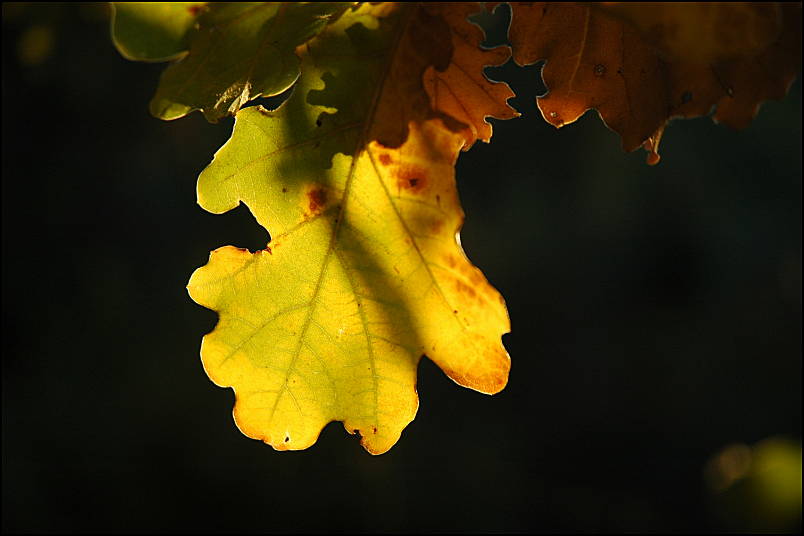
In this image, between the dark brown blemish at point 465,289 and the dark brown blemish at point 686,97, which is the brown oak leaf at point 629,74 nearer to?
the dark brown blemish at point 686,97

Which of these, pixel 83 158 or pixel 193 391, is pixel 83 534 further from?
pixel 83 158

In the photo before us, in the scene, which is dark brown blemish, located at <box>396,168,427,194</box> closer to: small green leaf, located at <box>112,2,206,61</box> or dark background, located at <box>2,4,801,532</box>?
small green leaf, located at <box>112,2,206,61</box>

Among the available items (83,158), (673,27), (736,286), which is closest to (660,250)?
(736,286)

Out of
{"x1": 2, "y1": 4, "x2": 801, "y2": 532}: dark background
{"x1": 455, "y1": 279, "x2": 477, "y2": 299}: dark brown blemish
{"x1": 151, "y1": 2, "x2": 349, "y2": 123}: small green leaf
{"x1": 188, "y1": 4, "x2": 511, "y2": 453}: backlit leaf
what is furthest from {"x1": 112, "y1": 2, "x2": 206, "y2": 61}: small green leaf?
{"x1": 2, "y1": 4, "x2": 801, "y2": 532}: dark background

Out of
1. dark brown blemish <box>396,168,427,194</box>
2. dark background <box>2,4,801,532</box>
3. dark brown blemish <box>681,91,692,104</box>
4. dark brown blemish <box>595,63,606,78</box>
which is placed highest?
dark brown blemish <box>595,63,606,78</box>

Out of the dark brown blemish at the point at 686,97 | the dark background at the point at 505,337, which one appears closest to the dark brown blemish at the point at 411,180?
the dark brown blemish at the point at 686,97

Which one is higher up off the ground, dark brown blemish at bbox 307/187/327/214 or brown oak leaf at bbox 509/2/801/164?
brown oak leaf at bbox 509/2/801/164

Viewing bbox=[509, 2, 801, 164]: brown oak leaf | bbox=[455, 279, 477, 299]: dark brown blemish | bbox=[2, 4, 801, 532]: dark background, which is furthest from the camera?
bbox=[2, 4, 801, 532]: dark background
